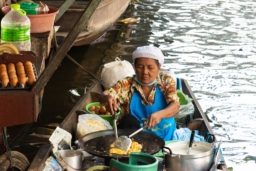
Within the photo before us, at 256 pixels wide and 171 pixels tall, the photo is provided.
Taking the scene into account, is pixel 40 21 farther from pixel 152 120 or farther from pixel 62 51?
pixel 62 51

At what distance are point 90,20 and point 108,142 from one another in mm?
4858

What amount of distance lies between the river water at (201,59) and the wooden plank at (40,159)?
7.78 feet

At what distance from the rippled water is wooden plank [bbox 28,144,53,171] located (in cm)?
260

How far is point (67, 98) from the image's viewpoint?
7.66m

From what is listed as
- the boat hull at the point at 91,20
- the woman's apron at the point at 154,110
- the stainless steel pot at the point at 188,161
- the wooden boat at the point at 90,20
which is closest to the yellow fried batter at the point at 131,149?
the stainless steel pot at the point at 188,161

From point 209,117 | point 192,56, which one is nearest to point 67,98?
point 209,117

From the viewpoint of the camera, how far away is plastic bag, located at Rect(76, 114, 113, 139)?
4.67m

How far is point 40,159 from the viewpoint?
3.74m

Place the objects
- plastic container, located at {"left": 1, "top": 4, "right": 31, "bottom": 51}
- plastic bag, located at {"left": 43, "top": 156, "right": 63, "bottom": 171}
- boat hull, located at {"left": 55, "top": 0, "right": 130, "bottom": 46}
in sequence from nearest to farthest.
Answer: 1. plastic bag, located at {"left": 43, "top": 156, "right": 63, "bottom": 171}
2. plastic container, located at {"left": 1, "top": 4, "right": 31, "bottom": 51}
3. boat hull, located at {"left": 55, "top": 0, "right": 130, "bottom": 46}

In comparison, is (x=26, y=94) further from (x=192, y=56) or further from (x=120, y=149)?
(x=192, y=56)

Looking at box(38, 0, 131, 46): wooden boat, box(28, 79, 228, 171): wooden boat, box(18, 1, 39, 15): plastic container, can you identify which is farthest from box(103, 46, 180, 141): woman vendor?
box(38, 0, 131, 46): wooden boat

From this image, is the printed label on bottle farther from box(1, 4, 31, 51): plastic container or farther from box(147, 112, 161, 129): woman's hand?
box(147, 112, 161, 129): woman's hand

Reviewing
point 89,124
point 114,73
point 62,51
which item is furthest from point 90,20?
point 62,51

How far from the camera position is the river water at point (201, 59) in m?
6.89
